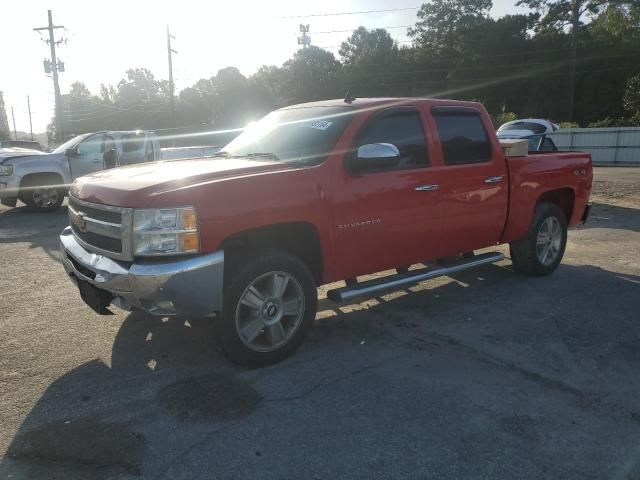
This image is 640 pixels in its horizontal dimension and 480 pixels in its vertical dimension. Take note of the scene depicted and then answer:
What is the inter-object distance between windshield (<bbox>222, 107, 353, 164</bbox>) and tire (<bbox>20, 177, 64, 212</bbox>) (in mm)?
8708

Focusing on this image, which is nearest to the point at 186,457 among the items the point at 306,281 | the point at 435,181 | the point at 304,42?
the point at 306,281

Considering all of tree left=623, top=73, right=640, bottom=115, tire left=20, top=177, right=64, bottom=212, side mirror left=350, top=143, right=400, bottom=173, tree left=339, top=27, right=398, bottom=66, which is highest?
tree left=339, top=27, right=398, bottom=66

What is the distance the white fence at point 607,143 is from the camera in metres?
25.6

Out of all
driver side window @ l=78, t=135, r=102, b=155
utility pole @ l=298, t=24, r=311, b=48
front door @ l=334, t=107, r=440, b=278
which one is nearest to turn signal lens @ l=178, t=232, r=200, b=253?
front door @ l=334, t=107, r=440, b=278

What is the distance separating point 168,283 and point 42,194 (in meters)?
10.4

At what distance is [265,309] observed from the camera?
13.0ft

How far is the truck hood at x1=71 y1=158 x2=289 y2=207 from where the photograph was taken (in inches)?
138

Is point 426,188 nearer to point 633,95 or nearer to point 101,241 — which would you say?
point 101,241

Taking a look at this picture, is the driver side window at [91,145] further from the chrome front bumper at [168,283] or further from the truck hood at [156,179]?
the chrome front bumper at [168,283]

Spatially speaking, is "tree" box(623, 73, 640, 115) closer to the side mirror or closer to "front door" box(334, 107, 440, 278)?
"front door" box(334, 107, 440, 278)

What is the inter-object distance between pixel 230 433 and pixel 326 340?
1555 mm

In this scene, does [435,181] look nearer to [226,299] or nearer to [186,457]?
[226,299]

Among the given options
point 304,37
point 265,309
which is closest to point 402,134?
point 265,309

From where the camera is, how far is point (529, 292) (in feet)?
19.2
